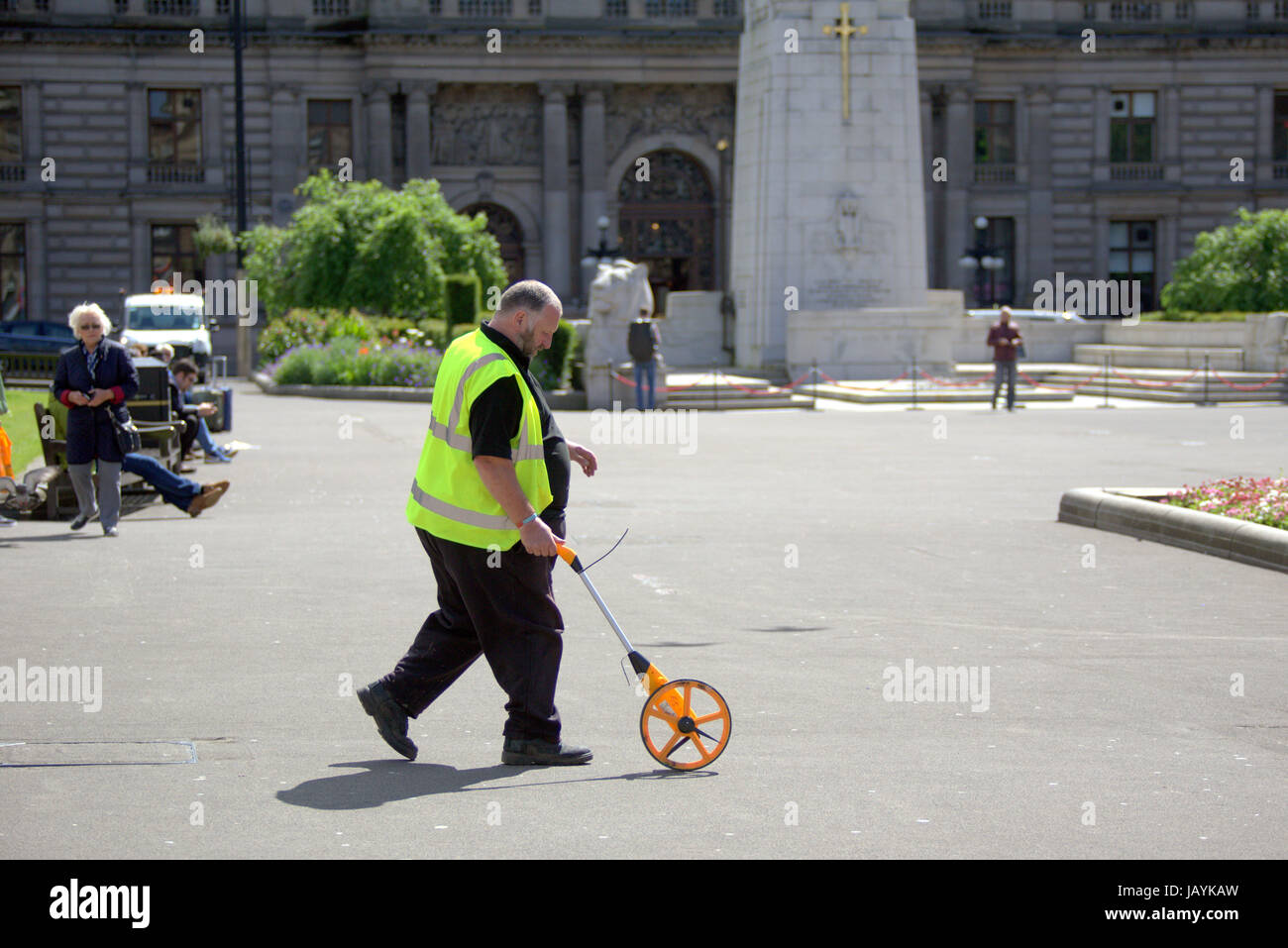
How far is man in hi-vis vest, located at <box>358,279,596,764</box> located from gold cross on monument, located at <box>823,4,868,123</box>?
3095 centimetres

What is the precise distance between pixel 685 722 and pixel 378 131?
178 ft

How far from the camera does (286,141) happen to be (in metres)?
59.0

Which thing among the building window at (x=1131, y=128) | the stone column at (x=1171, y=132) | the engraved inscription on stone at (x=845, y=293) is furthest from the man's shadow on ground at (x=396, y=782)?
the stone column at (x=1171, y=132)

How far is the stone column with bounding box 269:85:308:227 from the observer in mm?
58906

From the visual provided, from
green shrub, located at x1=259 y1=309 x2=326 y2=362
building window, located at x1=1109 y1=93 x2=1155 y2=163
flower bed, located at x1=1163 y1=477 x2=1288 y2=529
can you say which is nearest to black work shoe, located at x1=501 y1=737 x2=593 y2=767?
flower bed, located at x1=1163 y1=477 x2=1288 y2=529

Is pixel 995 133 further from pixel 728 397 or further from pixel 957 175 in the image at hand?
pixel 728 397

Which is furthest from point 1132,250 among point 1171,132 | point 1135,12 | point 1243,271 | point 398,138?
point 398,138

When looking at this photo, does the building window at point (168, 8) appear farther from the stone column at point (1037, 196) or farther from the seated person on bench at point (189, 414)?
the seated person on bench at point (189, 414)

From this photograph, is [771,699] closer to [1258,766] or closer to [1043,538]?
[1258,766]

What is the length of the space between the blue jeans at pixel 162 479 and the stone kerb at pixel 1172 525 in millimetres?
7537

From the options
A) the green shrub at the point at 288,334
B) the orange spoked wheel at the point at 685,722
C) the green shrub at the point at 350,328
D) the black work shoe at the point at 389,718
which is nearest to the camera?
the orange spoked wheel at the point at 685,722

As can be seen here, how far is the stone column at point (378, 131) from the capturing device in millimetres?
58812

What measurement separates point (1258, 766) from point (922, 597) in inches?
171

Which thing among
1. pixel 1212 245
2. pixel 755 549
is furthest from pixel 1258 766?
pixel 1212 245
